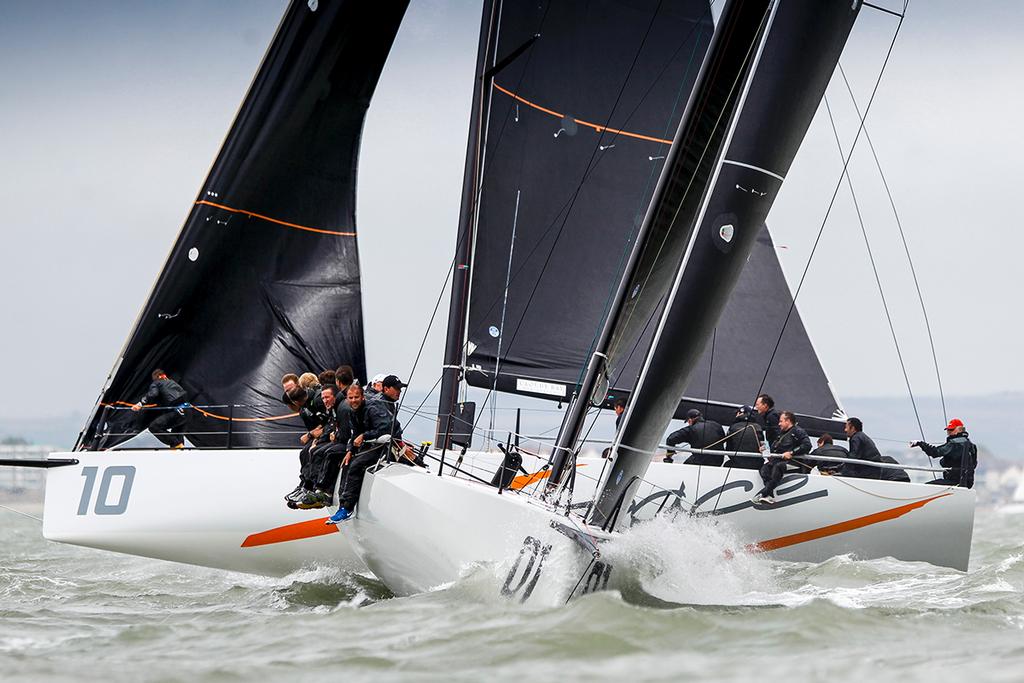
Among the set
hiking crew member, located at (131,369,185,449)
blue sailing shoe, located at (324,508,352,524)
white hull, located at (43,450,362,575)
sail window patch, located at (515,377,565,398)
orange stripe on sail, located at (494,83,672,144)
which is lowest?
white hull, located at (43,450,362,575)

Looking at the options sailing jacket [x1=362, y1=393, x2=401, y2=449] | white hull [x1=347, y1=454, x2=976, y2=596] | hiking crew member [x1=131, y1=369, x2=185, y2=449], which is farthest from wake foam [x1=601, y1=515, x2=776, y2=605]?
hiking crew member [x1=131, y1=369, x2=185, y2=449]

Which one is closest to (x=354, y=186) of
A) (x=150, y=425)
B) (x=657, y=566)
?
(x=150, y=425)

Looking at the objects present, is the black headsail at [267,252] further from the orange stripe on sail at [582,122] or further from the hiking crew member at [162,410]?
the orange stripe on sail at [582,122]

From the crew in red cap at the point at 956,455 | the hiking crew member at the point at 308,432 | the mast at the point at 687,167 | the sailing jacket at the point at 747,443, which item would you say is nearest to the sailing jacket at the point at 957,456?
the crew in red cap at the point at 956,455

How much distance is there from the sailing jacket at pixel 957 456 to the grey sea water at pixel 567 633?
2.08m

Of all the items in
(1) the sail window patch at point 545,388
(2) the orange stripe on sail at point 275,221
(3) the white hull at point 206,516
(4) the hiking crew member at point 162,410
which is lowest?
(3) the white hull at point 206,516

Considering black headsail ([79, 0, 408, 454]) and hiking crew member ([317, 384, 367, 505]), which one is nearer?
hiking crew member ([317, 384, 367, 505])

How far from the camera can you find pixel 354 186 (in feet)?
37.0

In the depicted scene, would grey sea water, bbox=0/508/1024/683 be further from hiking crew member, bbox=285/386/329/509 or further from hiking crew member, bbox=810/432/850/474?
hiking crew member, bbox=810/432/850/474

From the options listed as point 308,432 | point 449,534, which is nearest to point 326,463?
point 308,432

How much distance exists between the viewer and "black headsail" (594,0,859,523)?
19.1 ft

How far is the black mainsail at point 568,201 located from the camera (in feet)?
35.5

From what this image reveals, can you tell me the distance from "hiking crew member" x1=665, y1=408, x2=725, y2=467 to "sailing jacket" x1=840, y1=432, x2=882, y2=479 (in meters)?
1.04

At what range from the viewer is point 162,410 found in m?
10.1
